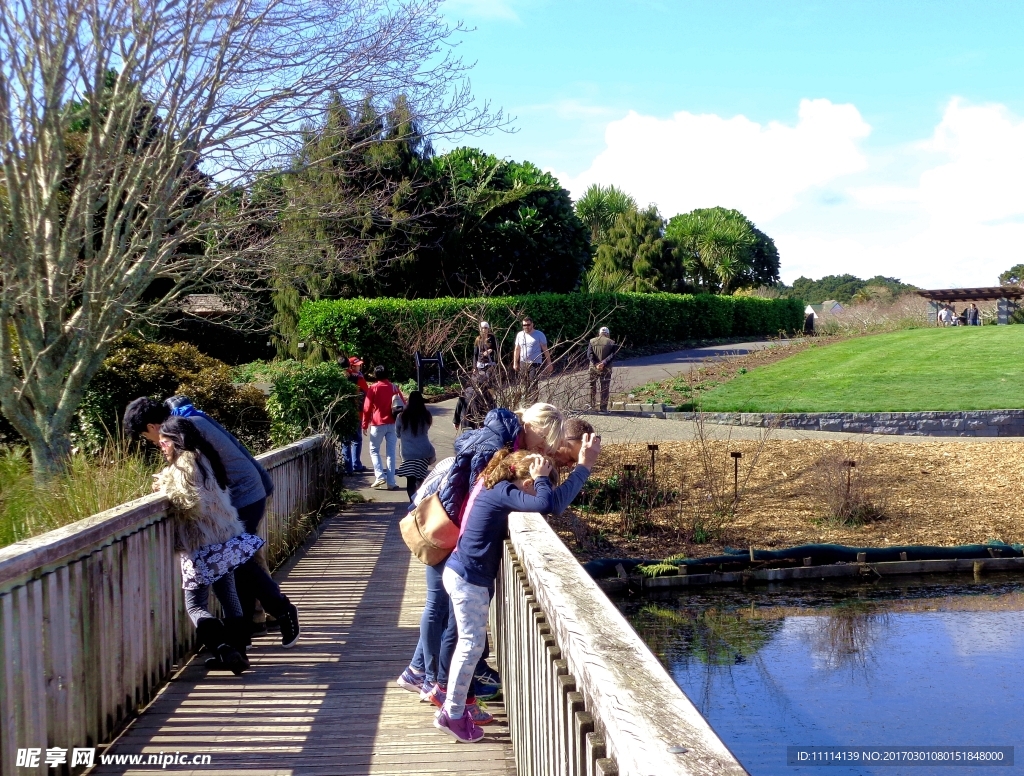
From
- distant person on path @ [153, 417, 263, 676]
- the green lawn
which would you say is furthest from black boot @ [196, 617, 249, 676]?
the green lawn

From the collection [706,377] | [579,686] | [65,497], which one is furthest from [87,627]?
[706,377]

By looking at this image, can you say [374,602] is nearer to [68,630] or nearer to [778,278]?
[68,630]

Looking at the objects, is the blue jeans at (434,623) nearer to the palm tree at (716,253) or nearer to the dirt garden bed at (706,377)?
the dirt garden bed at (706,377)

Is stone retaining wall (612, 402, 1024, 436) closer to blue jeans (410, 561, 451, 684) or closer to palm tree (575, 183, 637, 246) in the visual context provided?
blue jeans (410, 561, 451, 684)

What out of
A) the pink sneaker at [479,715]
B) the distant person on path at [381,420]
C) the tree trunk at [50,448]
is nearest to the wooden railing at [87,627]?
the pink sneaker at [479,715]

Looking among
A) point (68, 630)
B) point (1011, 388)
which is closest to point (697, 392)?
point (1011, 388)

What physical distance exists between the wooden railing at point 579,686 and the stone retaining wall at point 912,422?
49.7 ft

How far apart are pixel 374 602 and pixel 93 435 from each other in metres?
6.35

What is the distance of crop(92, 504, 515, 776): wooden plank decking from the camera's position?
178 inches

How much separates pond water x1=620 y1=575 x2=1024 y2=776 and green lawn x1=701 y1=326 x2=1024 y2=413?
9.61 meters

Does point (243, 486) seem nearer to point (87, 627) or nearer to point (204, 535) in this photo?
point (204, 535)

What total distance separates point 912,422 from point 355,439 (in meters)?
10.7

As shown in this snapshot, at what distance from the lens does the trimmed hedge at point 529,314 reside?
2580cm

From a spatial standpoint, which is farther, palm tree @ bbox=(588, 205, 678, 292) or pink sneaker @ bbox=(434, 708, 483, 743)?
palm tree @ bbox=(588, 205, 678, 292)
